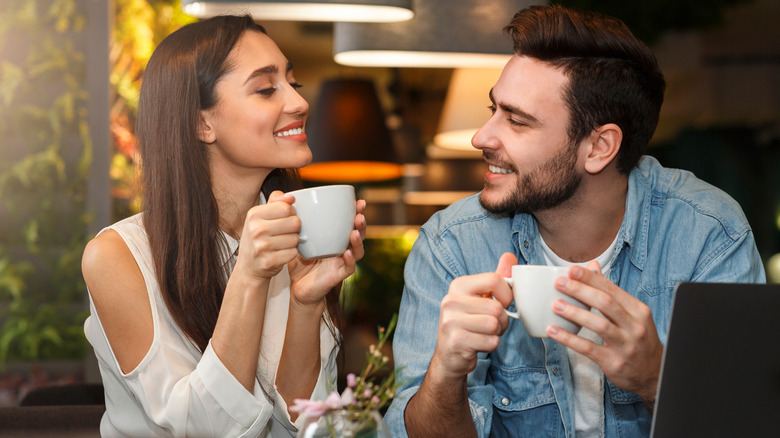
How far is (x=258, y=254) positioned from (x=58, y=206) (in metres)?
2.38

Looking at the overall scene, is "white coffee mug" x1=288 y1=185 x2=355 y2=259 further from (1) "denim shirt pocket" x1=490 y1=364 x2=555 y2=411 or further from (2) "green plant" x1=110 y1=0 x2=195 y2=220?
(2) "green plant" x1=110 y1=0 x2=195 y2=220

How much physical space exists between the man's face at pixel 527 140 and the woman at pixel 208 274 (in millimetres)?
345

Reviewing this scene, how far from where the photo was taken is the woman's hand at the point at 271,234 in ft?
3.85

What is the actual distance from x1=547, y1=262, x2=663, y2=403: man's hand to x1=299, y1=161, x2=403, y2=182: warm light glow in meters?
2.73

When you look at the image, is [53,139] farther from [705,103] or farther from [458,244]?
[705,103]

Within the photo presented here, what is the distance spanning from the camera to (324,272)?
146cm

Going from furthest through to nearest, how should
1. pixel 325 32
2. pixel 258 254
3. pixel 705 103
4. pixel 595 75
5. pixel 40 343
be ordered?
pixel 325 32 → pixel 705 103 → pixel 40 343 → pixel 595 75 → pixel 258 254

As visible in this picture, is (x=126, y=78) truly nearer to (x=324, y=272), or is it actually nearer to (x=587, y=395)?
(x=324, y=272)

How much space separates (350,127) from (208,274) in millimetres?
2253

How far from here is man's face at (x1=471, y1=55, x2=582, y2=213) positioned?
5.14 ft

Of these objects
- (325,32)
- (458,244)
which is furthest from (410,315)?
(325,32)

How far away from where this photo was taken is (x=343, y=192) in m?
1.22

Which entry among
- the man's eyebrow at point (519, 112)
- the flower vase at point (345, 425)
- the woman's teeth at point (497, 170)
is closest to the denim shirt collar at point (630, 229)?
the woman's teeth at point (497, 170)

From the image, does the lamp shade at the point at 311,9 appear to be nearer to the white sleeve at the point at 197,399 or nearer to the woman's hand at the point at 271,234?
the woman's hand at the point at 271,234
